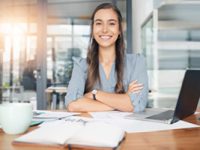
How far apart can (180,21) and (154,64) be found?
572mm

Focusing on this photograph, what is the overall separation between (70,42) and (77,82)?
3.56 meters

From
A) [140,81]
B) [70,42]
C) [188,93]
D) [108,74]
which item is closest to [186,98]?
[188,93]

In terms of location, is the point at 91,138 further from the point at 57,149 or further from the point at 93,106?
the point at 93,106

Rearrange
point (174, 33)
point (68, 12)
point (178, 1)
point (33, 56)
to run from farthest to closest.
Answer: point (68, 12)
point (33, 56)
point (174, 33)
point (178, 1)

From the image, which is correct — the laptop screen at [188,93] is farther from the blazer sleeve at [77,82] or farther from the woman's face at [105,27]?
the woman's face at [105,27]

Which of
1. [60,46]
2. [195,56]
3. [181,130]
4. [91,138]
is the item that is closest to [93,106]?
[181,130]

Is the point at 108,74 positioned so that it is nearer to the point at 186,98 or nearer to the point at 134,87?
the point at 134,87

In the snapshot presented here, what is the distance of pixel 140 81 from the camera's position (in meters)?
1.63

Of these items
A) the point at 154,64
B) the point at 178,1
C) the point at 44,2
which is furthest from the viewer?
the point at 44,2

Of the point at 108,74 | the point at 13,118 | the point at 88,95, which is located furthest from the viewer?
the point at 108,74

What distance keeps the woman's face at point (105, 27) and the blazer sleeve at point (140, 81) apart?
8.4 inches

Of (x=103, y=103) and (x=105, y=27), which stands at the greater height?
(x=105, y=27)

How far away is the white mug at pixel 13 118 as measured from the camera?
2.63 feet

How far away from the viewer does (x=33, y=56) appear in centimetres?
480
